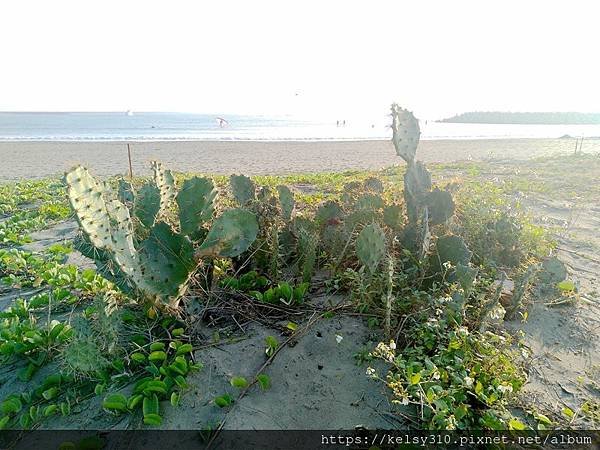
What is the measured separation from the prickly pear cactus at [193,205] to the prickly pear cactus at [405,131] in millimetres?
1520

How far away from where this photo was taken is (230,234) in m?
2.52

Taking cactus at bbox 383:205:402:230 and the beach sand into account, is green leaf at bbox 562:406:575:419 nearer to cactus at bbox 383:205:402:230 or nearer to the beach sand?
cactus at bbox 383:205:402:230

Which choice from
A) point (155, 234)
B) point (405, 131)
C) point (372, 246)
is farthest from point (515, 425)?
point (405, 131)

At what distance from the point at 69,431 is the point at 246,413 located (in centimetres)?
84

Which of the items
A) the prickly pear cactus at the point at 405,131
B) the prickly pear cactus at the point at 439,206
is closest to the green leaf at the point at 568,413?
the prickly pear cactus at the point at 439,206

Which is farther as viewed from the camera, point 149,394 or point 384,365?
point 384,365

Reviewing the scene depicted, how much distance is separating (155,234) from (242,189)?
3.85ft

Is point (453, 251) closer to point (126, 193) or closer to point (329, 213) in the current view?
point (329, 213)

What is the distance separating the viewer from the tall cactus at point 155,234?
2.14m

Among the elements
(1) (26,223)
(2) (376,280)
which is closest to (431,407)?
(2) (376,280)

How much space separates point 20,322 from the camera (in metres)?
2.78

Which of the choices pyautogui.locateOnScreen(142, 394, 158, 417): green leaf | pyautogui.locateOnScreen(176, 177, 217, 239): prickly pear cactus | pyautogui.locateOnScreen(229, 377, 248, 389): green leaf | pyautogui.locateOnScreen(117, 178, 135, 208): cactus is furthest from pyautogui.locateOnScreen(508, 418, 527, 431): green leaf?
pyautogui.locateOnScreen(117, 178, 135, 208): cactus

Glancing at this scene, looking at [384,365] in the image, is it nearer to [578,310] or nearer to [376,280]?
[376,280]

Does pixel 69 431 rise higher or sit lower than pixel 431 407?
lower
